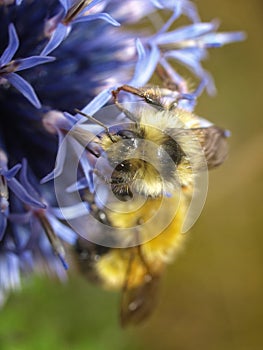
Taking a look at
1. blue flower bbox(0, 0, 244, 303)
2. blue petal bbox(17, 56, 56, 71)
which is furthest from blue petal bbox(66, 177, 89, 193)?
blue petal bbox(17, 56, 56, 71)

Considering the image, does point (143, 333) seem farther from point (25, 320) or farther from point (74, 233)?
point (74, 233)

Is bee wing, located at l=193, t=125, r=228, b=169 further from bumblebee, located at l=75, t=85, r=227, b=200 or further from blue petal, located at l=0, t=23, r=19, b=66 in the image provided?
blue petal, located at l=0, t=23, r=19, b=66

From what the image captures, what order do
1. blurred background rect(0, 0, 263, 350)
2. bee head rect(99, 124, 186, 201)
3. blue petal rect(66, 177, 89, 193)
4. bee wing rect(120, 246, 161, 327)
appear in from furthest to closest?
blurred background rect(0, 0, 263, 350) < bee wing rect(120, 246, 161, 327) < blue petal rect(66, 177, 89, 193) < bee head rect(99, 124, 186, 201)

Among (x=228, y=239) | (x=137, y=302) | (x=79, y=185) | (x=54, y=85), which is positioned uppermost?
(x=54, y=85)

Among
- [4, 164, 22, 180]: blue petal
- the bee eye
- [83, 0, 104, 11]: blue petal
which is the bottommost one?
[4, 164, 22, 180]: blue petal

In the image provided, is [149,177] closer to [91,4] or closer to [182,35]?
[91,4]

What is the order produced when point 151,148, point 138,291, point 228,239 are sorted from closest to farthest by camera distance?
point 151,148, point 138,291, point 228,239

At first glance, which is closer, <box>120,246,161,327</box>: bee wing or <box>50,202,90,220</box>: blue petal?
<box>50,202,90,220</box>: blue petal

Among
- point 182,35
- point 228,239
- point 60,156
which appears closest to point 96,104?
point 60,156
